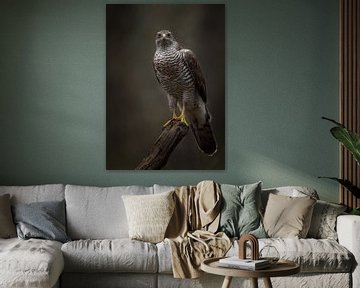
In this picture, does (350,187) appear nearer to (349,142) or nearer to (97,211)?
(349,142)

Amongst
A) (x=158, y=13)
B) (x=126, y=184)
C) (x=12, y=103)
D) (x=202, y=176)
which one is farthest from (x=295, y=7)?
(x=12, y=103)

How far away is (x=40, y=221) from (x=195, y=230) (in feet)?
3.97

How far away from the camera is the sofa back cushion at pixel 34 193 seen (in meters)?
6.25

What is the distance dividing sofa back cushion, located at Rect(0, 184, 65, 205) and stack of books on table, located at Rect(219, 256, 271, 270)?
2.05 m

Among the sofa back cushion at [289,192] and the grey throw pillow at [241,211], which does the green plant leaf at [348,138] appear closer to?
the sofa back cushion at [289,192]

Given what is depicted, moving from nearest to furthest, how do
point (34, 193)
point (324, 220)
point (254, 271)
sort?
point (254, 271) < point (324, 220) < point (34, 193)

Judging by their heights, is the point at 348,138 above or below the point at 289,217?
above

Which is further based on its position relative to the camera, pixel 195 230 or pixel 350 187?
pixel 350 187

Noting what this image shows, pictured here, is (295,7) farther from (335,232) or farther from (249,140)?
(335,232)

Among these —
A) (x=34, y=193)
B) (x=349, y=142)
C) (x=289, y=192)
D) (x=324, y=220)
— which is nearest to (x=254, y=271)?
(x=324, y=220)

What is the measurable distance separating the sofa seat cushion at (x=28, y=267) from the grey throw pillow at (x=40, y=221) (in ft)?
2.19

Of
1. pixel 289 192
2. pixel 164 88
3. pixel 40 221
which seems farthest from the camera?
pixel 164 88

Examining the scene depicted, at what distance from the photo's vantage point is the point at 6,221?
5938 mm

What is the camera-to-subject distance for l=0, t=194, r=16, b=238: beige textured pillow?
5895 mm
